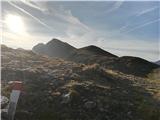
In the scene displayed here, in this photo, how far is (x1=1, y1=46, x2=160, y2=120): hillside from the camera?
61.2 ft

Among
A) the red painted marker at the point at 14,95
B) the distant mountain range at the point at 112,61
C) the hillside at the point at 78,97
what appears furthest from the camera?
the distant mountain range at the point at 112,61

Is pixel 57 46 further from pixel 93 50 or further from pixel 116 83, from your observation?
pixel 116 83

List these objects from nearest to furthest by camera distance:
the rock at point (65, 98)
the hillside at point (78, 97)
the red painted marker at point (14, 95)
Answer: the red painted marker at point (14, 95) → the hillside at point (78, 97) → the rock at point (65, 98)

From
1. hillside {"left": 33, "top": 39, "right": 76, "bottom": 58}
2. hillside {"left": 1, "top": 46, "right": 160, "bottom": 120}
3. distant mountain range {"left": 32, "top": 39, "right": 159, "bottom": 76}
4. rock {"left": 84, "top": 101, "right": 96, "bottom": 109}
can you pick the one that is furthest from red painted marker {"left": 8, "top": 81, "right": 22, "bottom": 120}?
hillside {"left": 33, "top": 39, "right": 76, "bottom": 58}

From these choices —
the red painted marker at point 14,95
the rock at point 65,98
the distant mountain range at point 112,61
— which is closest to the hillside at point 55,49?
the distant mountain range at point 112,61

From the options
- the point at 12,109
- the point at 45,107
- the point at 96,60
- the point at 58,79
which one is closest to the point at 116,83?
the point at 58,79

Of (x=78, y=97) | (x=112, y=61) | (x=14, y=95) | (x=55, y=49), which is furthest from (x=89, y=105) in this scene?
(x=55, y=49)

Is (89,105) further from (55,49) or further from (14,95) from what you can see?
(55,49)

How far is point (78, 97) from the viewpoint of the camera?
20578 millimetres

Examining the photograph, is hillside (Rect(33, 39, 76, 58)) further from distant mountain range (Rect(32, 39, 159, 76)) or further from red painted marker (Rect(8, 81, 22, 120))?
red painted marker (Rect(8, 81, 22, 120))

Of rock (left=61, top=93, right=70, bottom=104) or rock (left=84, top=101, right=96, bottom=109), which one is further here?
rock (left=61, top=93, right=70, bottom=104)

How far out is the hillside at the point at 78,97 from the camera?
18656 mm

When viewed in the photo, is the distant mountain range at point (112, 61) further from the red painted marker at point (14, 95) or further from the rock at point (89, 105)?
the red painted marker at point (14, 95)

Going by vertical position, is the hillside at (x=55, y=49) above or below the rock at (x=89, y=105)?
above
